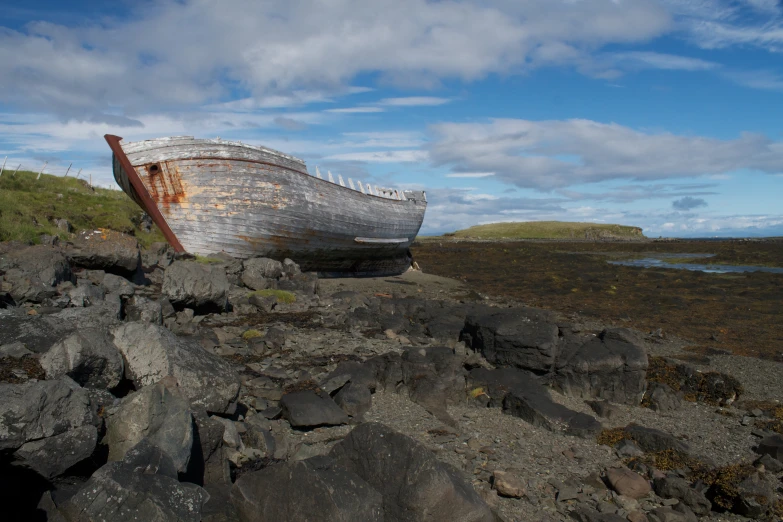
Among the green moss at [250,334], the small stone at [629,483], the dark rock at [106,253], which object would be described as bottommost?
the small stone at [629,483]

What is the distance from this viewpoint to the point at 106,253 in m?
13.5

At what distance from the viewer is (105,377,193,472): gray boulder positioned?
4922 millimetres

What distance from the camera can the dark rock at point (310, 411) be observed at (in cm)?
718

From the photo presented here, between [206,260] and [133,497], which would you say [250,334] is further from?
[206,260]

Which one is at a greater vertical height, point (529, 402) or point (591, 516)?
point (529, 402)

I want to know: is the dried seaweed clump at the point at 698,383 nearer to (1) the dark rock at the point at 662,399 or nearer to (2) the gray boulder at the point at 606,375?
(1) the dark rock at the point at 662,399

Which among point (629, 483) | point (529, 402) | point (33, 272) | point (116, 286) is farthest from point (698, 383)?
point (33, 272)

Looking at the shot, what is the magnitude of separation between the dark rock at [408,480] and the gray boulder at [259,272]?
12051 millimetres

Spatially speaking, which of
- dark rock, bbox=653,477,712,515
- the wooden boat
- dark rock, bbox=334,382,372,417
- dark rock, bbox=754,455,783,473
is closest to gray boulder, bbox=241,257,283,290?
the wooden boat

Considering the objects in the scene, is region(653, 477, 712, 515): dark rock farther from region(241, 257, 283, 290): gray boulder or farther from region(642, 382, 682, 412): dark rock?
region(241, 257, 283, 290): gray boulder

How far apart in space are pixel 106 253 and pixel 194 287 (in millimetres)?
2940

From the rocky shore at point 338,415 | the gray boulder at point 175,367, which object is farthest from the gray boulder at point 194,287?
the gray boulder at point 175,367

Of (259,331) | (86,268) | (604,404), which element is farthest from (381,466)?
(86,268)

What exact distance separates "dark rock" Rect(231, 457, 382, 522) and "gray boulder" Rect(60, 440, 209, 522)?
1.22 feet
